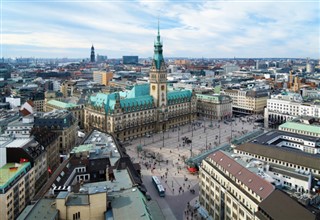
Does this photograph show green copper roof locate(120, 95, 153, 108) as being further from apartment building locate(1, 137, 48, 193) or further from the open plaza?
apartment building locate(1, 137, 48, 193)

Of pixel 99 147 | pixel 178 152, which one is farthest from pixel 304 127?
pixel 99 147

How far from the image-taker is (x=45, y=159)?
95.6m

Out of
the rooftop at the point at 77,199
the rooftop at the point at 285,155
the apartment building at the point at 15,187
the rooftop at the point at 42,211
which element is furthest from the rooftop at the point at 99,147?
the rooftop at the point at 285,155

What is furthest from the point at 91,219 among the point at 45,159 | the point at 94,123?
the point at 94,123

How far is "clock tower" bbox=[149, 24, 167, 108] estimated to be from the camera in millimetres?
157000

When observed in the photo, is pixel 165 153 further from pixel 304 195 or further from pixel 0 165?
pixel 304 195

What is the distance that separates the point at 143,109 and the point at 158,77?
650 inches

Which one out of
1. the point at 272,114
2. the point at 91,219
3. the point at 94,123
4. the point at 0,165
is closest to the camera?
the point at 91,219

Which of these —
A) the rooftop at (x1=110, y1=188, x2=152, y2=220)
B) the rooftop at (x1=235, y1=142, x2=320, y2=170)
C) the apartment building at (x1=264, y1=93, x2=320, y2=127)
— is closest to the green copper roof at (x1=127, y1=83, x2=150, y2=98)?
the apartment building at (x1=264, y1=93, x2=320, y2=127)

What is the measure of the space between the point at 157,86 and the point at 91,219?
10779 centimetres

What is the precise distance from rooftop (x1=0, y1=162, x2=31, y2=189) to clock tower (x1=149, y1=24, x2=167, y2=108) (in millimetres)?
84780

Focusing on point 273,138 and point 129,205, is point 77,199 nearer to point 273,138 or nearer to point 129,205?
point 129,205

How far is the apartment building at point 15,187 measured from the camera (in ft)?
222

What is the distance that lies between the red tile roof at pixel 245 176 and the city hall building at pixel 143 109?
7159 cm
